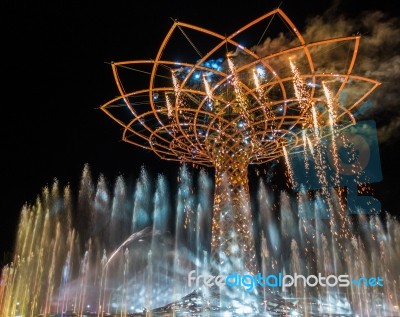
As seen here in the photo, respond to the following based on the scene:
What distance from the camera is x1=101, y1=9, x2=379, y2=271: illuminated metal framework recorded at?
15758 mm

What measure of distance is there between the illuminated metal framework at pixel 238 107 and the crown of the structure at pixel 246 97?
0.16 ft

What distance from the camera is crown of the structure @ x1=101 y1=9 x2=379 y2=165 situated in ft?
49.7

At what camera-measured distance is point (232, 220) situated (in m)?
19.1

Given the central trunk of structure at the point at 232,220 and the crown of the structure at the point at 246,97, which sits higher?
the crown of the structure at the point at 246,97

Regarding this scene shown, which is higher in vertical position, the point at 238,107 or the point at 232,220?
the point at 238,107

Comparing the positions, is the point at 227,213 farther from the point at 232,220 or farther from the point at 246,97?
the point at 246,97

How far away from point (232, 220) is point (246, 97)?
6.21 meters

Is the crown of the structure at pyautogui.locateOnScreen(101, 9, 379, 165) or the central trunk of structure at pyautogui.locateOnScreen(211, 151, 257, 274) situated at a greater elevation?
the crown of the structure at pyautogui.locateOnScreen(101, 9, 379, 165)

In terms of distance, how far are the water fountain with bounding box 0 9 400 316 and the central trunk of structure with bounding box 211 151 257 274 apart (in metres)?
0.06

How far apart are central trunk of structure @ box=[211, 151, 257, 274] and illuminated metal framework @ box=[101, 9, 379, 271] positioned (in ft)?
0.16

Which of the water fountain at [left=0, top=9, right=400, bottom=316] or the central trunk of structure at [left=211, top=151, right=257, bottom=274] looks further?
the central trunk of structure at [left=211, top=151, right=257, bottom=274]

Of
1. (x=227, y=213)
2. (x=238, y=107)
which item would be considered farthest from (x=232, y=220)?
(x=238, y=107)

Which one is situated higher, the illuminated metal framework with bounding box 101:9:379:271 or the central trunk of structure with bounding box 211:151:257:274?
the illuminated metal framework with bounding box 101:9:379:271

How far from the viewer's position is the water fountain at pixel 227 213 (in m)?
16.5
